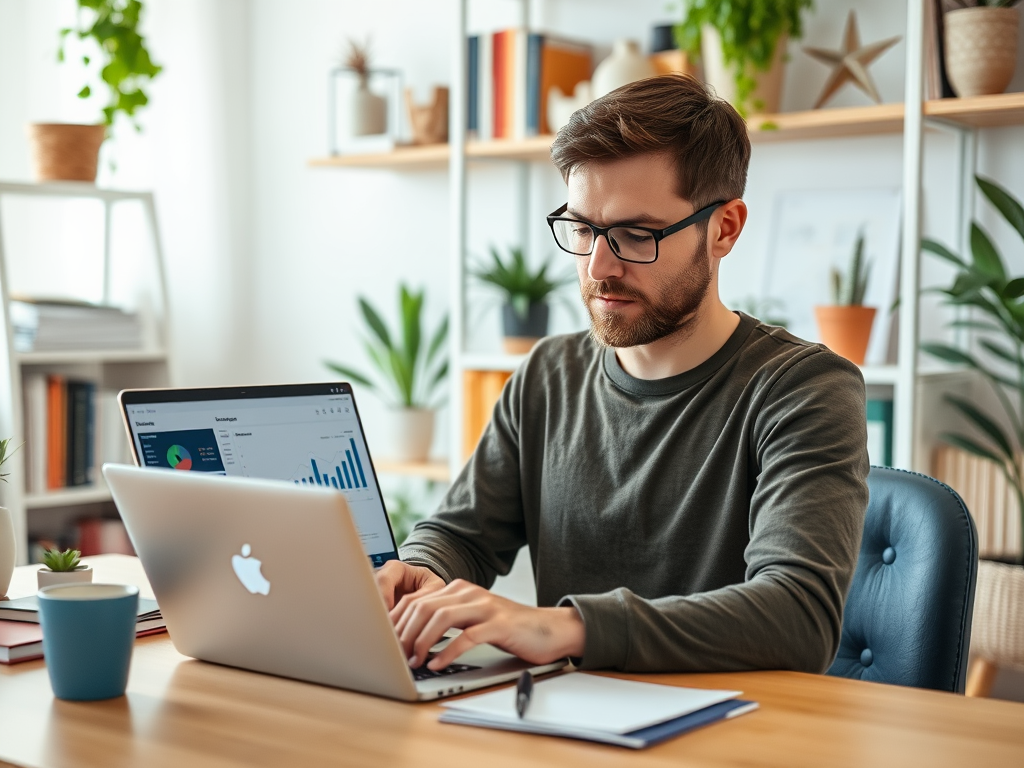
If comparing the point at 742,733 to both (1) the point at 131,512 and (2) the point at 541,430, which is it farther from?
(2) the point at 541,430

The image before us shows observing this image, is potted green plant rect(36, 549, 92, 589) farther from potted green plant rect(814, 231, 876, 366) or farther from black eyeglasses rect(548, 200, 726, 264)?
potted green plant rect(814, 231, 876, 366)

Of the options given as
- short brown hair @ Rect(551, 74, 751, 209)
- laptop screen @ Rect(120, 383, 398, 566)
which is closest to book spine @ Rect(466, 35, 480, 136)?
short brown hair @ Rect(551, 74, 751, 209)

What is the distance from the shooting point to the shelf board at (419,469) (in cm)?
309

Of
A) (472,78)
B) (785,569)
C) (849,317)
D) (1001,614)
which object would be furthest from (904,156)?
(785,569)

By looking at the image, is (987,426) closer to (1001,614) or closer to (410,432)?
(1001,614)

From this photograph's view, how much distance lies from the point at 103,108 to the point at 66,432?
86cm

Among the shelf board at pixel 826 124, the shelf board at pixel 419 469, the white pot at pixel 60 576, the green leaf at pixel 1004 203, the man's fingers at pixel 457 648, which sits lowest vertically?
the shelf board at pixel 419 469

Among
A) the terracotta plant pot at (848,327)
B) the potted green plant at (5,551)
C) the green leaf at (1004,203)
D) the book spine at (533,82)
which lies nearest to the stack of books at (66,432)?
the book spine at (533,82)

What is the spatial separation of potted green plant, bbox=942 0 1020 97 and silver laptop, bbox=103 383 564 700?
5.27 ft

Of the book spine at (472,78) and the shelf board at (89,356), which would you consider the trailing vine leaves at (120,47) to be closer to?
the shelf board at (89,356)

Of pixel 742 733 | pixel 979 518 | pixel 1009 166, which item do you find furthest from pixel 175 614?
pixel 1009 166

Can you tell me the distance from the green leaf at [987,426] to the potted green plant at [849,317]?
0.21m

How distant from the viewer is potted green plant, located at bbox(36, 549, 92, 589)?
1391 mm

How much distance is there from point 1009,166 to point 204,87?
239 cm
